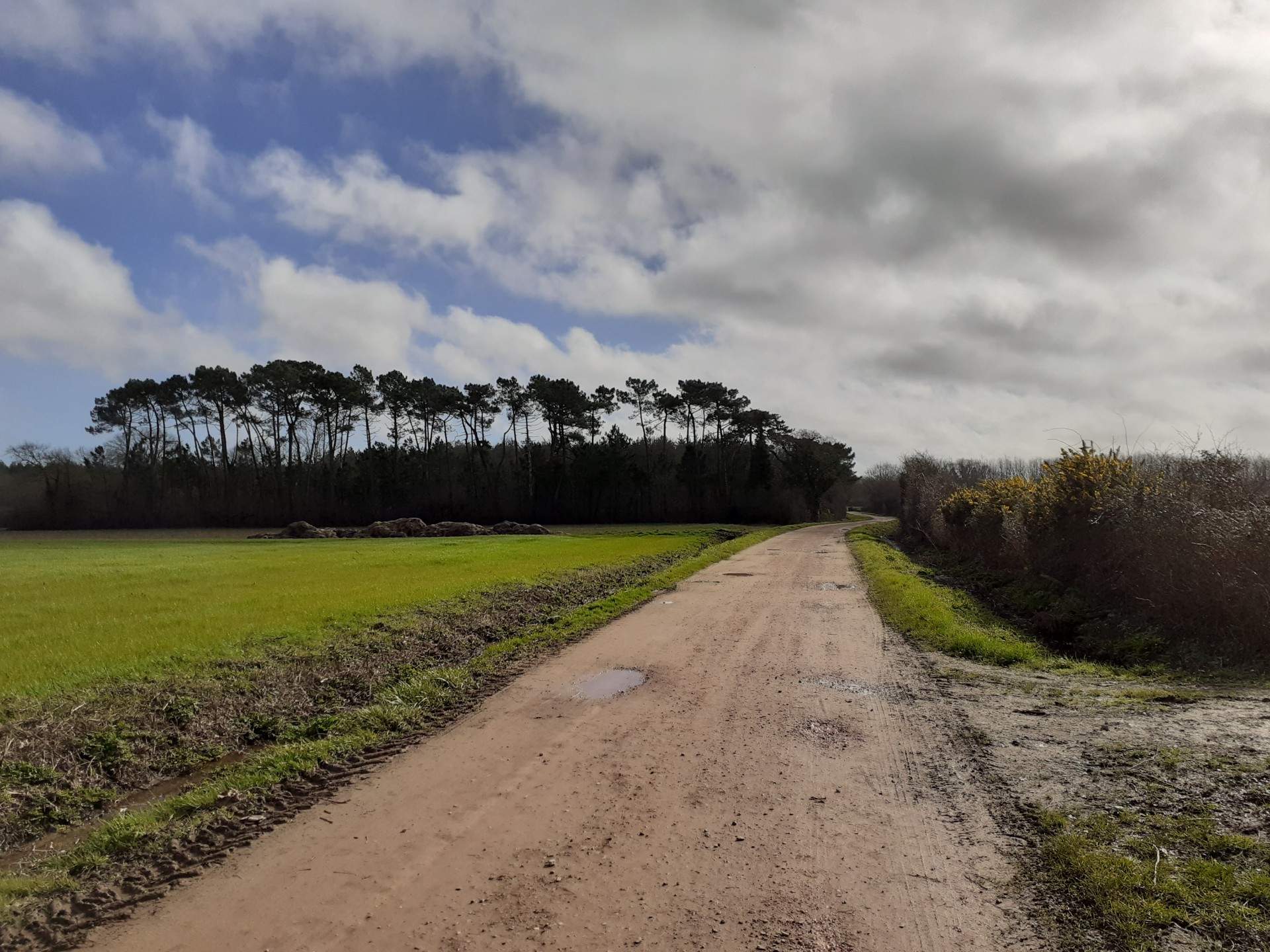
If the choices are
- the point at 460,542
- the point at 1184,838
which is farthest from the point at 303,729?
the point at 460,542

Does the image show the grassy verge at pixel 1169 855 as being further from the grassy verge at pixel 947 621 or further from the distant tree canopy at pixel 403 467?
the distant tree canopy at pixel 403 467

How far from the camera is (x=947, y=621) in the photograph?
42.5ft

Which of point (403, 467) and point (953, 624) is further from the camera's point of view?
point (403, 467)

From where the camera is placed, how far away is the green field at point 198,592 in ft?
32.9

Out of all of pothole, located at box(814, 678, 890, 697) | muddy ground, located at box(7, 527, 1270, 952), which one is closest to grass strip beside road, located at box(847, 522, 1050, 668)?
muddy ground, located at box(7, 527, 1270, 952)

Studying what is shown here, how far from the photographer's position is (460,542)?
131 ft

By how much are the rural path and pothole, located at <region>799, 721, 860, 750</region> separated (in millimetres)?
40

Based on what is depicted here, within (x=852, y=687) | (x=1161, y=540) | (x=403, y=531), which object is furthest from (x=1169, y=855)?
(x=403, y=531)

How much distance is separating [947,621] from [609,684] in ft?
23.7

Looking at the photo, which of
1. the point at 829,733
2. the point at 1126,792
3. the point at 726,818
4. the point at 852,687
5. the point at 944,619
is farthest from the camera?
the point at 944,619

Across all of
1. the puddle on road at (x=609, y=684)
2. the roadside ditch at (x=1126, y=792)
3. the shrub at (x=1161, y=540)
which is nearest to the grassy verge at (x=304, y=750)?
the puddle on road at (x=609, y=684)

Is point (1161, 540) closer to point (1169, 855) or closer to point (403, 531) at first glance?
point (1169, 855)

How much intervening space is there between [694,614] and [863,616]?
3.51 metres

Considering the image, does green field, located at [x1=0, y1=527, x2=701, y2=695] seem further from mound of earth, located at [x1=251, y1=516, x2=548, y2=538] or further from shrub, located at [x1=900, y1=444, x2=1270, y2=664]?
mound of earth, located at [x1=251, y1=516, x2=548, y2=538]
